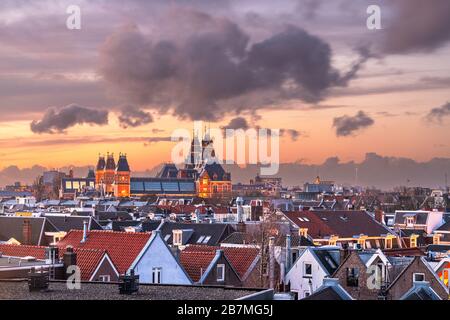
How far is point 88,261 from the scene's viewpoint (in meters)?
26.3

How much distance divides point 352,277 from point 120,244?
8.58 metres

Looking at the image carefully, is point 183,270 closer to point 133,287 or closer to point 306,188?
point 133,287

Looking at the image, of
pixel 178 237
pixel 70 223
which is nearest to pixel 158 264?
pixel 178 237

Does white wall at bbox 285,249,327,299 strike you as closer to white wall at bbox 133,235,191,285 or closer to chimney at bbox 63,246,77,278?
white wall at bbox 133,235,191,285

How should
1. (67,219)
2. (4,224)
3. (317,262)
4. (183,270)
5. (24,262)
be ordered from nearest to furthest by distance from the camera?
(24,262)
(183,270)
(317,262)
(4,224)
(67,219)

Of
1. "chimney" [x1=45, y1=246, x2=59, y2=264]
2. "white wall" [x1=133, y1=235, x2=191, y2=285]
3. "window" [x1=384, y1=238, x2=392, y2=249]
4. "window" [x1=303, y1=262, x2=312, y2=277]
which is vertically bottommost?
"window" [x1=384, y1=238, x2=392, y2=249]

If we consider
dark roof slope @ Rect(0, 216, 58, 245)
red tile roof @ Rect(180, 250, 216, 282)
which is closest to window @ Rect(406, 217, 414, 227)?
dark roof slope @ Rect(0, 216, 58, 245)

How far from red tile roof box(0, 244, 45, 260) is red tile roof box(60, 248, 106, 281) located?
10.4ft

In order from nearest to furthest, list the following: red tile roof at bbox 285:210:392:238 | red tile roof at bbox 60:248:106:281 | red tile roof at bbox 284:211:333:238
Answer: red tile roof at bbox 60:248:106:281
red tile roof at bbox 284:211:333:238
red tile roof at bbox 285:210:392:238

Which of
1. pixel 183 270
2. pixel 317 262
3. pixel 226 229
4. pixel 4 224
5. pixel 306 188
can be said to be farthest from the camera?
pixel 306 188

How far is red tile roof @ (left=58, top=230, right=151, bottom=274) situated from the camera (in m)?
28.2
